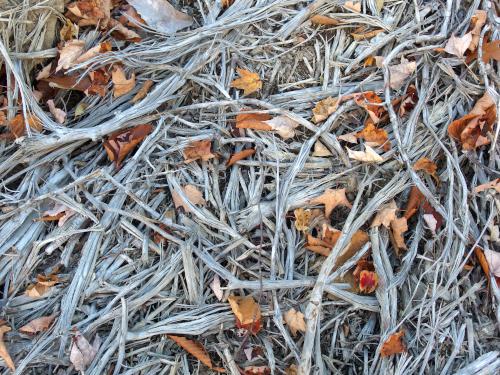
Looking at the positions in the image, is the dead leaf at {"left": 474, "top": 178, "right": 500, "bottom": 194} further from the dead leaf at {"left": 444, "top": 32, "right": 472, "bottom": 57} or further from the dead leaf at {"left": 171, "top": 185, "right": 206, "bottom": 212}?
the dead leaf at {"left": 171, "top": 185, "right": 206, "bottom": 212}

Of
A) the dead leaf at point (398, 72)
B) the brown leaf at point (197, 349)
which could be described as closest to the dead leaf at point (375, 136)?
the dead leaf at point (398, 72)

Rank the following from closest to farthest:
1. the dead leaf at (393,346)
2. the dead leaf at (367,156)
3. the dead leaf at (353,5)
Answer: the dead leaf at (393,346), the dead leaf at (367,156), the dead leaf at (353,5)

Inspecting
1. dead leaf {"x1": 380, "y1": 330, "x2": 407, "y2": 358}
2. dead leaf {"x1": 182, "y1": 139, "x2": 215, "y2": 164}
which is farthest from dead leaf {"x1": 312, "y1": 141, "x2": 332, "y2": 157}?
dead leaf {"x1": 380, "y1": 330, "x2": 407, "y2": 358}

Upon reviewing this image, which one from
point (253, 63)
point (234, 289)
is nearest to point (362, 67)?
point (253, 63)

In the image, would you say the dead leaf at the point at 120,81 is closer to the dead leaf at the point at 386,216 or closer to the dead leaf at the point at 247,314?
the dead leaf at the point at 247,314

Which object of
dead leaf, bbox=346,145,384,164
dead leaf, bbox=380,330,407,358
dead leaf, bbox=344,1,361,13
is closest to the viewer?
dead leaf, bbox=380,330,407,358
